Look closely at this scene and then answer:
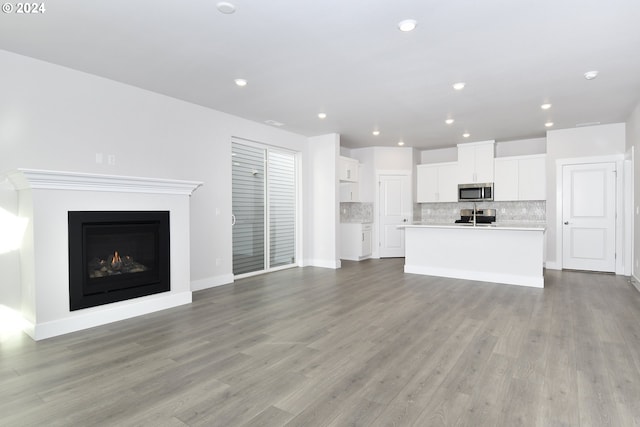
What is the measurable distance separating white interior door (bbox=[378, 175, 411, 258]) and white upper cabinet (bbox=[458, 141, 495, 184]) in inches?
50.6

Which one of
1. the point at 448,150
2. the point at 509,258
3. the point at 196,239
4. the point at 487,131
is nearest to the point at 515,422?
the point at 509,258

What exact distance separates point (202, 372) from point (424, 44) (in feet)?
11.2

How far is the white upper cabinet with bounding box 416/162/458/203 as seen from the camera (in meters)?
8.12

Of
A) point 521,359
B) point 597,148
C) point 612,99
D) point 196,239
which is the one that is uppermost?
point 612,99

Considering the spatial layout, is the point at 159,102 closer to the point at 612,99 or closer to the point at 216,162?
the point at 216,162

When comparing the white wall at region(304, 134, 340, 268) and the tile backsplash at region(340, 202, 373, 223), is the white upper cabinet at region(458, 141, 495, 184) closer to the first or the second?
the tile backsplash at region(340, 202, 373, 223)

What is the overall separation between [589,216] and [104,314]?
794 cm

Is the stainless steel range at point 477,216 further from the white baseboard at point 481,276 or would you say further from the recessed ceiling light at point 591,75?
the recessed ceiling light at point 591,75

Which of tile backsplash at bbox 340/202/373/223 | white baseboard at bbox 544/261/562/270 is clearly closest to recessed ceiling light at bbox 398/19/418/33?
tile backsplash at bbox 340/202/373/223

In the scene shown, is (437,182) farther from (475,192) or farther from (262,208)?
(262,208)

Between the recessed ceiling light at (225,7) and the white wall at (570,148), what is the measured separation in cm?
661

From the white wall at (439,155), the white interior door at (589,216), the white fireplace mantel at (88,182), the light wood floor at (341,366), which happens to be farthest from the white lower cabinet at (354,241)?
the white fireplace mantel at (88,182)

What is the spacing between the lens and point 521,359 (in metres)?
2.68

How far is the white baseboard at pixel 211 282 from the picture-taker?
5.05m
